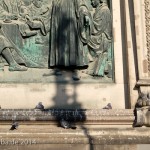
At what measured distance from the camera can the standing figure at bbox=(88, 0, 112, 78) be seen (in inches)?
482

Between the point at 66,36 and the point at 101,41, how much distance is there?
40.3 inches

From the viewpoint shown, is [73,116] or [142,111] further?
[142,111]

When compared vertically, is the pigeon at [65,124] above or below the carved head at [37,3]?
below

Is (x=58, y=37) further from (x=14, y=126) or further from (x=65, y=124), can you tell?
(x=14, y=126)

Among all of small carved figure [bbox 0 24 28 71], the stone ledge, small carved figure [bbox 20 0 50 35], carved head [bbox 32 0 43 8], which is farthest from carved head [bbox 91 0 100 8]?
the stone ledge

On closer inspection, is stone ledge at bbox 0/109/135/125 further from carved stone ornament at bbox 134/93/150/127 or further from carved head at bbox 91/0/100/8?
carved head at bbox 91/0/100/8

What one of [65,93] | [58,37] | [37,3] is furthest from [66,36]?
[65,93]

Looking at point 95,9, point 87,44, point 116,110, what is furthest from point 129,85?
point 95,9

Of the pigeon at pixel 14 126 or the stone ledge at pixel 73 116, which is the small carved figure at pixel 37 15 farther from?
the pigeon at pixel 14 126

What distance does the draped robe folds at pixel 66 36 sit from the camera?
477 inches

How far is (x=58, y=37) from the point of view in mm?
12305

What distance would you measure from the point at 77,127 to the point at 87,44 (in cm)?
252

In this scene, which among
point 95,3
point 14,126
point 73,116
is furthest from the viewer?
point 95,3

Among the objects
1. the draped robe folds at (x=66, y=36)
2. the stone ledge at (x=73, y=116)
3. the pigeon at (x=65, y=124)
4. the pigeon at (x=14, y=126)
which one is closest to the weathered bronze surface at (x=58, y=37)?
the draped robe folds at (x=66, y=36)
